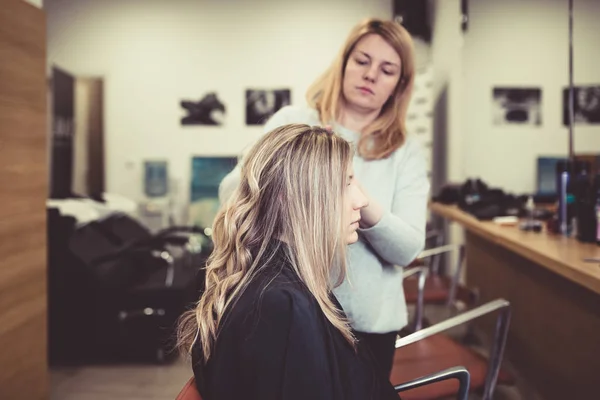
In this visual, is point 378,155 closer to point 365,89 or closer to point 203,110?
point 365,89

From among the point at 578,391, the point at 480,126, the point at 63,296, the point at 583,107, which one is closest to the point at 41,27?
the point at 63,296

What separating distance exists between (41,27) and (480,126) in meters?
3.95

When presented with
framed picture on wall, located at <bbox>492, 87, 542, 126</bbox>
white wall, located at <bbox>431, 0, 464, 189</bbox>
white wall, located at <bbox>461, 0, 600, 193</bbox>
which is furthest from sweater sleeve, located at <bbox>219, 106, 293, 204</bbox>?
white wall, located at <bbox>431, 0, 464, 189</bbox>

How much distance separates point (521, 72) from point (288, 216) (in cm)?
411

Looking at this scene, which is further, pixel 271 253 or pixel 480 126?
pixel 480 126

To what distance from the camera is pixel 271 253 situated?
3.97 feet

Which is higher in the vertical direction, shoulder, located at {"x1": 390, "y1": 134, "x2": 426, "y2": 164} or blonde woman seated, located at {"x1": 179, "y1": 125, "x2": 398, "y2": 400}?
shoulder, located at {"x1": 390, "y1": 134, "x2": 426, "y2": 164}

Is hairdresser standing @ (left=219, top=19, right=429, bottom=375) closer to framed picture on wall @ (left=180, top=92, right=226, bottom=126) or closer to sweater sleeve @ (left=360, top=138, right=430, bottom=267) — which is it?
sweater sleeve @ (left=360, top=138, right=430, bottom=267)

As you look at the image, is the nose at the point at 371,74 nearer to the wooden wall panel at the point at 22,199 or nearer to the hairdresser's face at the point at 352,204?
the hairdresser's face at the point at 352,204

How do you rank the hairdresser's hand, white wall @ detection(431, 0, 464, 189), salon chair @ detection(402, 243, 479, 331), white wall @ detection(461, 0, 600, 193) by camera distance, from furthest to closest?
white wall @ detection(431, 0, 464, 189) → white wall @ detection(461, 0, 600, 193) → salon chair @ detection(402, 243, 479, 331) → the hairdresser's hand

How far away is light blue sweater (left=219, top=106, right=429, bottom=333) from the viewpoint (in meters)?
1.51

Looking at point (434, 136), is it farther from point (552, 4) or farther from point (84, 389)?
point (84, 389)

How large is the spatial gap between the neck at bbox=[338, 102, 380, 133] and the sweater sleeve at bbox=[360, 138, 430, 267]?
0.40 ft

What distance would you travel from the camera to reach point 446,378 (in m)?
1.50
